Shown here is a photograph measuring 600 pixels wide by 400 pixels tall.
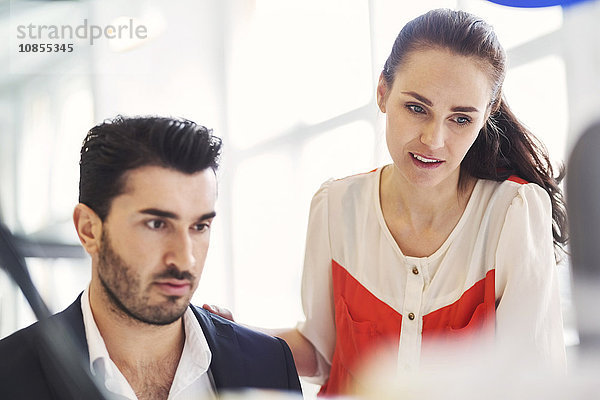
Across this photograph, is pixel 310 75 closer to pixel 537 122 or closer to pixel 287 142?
pixel 287 142

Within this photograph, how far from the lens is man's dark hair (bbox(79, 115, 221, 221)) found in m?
0.66

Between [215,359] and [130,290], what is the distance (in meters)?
0.11

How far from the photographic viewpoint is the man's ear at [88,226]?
2.21ft

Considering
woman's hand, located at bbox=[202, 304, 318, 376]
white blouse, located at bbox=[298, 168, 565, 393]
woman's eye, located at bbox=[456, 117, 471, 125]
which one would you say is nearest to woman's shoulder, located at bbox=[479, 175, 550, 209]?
white blouse, located at bbox=[298, 168, 565, 393]

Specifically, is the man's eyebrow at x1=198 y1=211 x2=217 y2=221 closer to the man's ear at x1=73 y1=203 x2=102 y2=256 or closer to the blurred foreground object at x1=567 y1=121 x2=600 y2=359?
the man's ear at x1=73 y1=203 x2=102 y2=256

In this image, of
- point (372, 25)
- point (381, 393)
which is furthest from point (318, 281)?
point (372, 25)

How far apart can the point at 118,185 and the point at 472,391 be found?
39 centimetres

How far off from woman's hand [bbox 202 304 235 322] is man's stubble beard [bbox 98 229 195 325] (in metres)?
0.10

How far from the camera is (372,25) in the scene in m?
0.84

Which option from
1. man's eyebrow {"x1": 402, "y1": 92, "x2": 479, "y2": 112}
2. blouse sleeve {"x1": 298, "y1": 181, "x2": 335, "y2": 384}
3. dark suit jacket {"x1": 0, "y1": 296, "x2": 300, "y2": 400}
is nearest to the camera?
dark suit jacket {"x1": 0, "y1": 296, "x2": 300, "y2": 400}

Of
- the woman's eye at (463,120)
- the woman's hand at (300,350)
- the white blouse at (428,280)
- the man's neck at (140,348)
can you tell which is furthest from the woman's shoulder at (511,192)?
the man's neck at (140,348)

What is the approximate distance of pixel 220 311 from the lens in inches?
30.8


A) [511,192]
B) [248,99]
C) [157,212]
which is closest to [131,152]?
[157,212]

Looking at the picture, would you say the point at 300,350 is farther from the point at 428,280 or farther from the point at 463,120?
the point at 463,120
